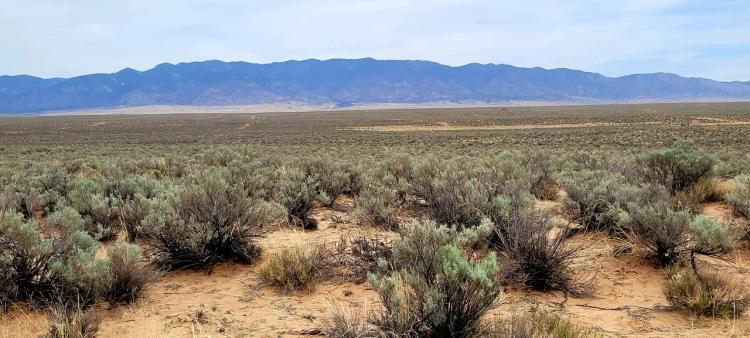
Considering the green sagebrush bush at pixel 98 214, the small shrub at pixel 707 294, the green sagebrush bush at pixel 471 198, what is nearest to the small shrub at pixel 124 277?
the green sagebrush bush at pixel 98 214

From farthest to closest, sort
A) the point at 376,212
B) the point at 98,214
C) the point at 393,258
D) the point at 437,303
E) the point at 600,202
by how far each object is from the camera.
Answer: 1. the point at 376,212
2. the point at 98,214
3. the point at 600,202
4. the point at 393,258
5. the point at 437,303

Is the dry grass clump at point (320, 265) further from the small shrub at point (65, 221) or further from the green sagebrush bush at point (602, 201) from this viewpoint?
the green sagebrush bush at point (602, 201)

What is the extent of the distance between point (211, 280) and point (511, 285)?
2.96 metres

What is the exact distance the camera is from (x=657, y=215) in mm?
5496

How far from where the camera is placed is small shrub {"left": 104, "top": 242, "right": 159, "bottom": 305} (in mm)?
4625

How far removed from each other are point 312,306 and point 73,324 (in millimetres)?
1804

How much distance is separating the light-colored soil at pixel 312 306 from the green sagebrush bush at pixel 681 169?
307 centimetres

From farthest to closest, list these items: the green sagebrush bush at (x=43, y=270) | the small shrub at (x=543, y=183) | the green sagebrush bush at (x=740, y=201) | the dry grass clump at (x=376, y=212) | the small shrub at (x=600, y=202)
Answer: the small shrub at (x=543, y=183) → the dry grass clump at (x=376, y=212) → the green sagebrush bush at (x=740, y=201) → the small shrub at (x=600, y=202) → the green sagebrush bush at (x=43, y=270)

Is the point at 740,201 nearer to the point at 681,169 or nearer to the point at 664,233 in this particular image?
the point at 681,169

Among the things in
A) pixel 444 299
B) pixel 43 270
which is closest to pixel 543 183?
pixel 444 299

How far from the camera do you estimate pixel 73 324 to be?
3.70 meters

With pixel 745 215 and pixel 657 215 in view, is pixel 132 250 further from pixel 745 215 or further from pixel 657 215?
pixel 745 215

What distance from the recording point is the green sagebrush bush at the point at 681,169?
8.79 meters

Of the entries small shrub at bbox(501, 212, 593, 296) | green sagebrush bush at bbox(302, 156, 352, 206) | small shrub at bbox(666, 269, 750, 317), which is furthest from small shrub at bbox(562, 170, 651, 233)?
green sagebrush bush at bbox(302, 156, 352, 206)
